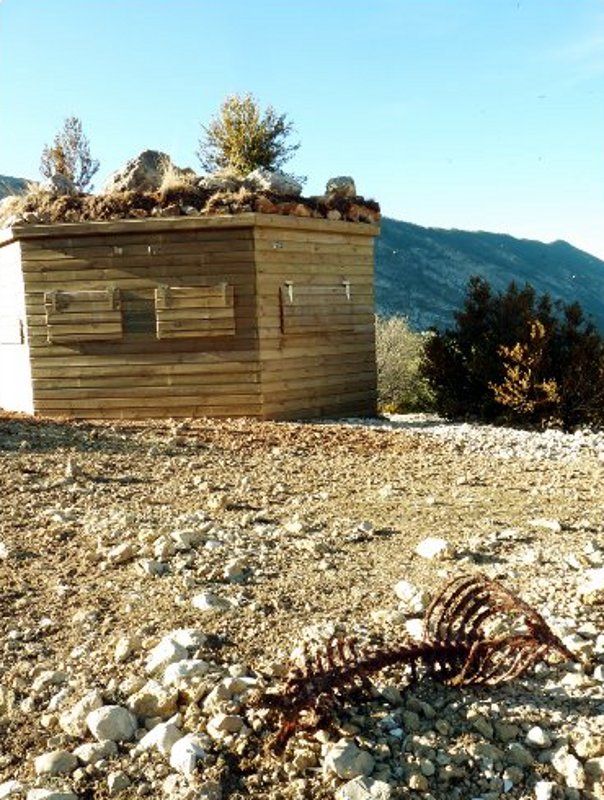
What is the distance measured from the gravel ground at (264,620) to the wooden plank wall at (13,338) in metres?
4.74

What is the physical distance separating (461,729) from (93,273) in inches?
369

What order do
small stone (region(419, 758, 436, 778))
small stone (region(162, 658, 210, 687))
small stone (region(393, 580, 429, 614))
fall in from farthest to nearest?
small stone (region(393, 580, 429, 614)) → small stone (region(162, 658, 210, 687)) → small stone (region(419, 758, 436, 778))

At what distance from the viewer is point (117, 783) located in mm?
2467

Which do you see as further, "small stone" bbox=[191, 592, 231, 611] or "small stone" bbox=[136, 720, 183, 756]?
"small stone" bbox=[191, 592, 231, 611]

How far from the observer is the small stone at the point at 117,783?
2451 millimetres

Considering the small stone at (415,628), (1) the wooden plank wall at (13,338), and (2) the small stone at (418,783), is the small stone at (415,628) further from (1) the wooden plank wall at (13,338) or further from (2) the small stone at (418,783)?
(1) the wooden plank wall at (13,338)

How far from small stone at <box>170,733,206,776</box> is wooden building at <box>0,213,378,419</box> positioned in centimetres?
831

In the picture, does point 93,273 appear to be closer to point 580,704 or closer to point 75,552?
point 75,552

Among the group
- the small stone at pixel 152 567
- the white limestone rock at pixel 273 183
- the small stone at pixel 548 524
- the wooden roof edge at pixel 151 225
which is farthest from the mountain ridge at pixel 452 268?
the small stone at pixel 152 567

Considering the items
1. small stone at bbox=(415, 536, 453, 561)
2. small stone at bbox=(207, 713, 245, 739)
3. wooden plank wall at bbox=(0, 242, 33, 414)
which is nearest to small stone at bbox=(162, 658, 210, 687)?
small stone at bbox=(207, 713, 245, 739)

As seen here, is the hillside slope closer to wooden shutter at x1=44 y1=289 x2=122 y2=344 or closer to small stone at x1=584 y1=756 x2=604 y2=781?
wooden shutter at x1=44 y1=289 x2=122 y2=344

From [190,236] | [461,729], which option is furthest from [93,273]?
[461,729]

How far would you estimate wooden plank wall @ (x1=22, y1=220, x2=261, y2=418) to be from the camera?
1062 cm

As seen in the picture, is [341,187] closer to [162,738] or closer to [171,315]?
[171,315]
